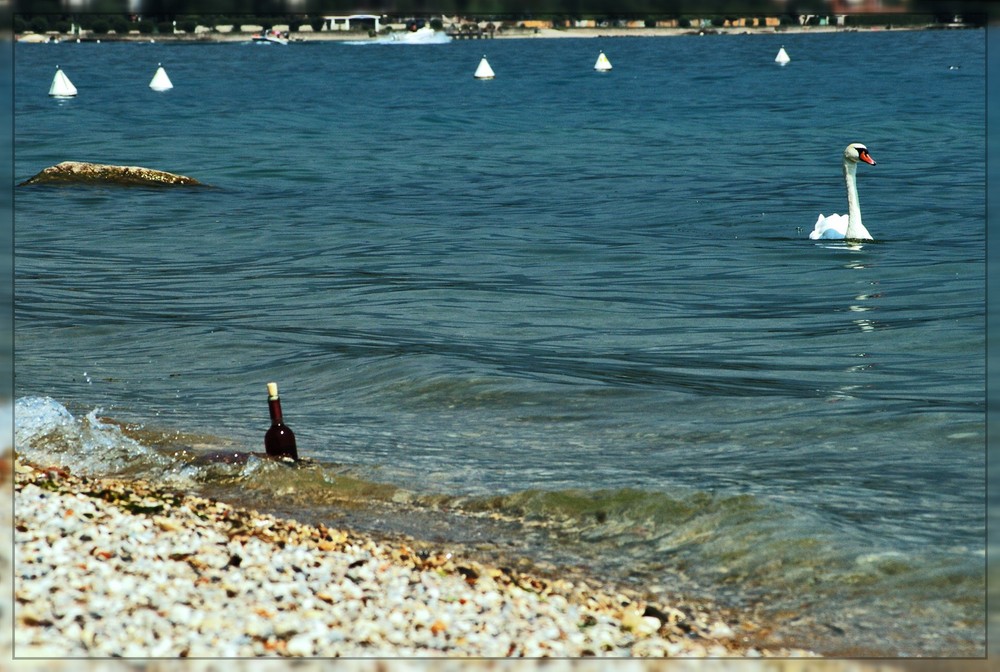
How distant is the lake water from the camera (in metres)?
6.61

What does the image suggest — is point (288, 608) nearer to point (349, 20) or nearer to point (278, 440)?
point (349, 20)

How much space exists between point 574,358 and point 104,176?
48.8 ft

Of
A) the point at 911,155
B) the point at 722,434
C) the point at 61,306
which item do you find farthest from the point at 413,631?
the point at 911,155

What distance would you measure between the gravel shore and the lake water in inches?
19.9

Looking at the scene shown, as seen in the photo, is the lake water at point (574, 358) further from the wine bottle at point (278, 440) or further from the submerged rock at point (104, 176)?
the submerged rock at point (104, 176)

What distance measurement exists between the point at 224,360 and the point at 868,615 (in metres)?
6.55

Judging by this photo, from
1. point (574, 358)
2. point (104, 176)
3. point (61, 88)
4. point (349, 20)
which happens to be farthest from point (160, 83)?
point (349, 20)

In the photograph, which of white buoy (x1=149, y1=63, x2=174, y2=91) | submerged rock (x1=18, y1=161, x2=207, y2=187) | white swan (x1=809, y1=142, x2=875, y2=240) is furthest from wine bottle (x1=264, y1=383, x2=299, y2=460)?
white buoy (x1=149, y1=63, x2=174, y2=91)

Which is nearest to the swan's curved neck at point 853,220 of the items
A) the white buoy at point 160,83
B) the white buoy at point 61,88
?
the white buoy at point 61,88

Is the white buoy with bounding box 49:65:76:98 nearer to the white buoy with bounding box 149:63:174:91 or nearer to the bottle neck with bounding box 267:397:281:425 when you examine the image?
the white buoy with bounding box 149:63:174:91

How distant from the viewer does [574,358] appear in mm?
→ 10617

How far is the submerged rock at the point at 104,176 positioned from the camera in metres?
23.0

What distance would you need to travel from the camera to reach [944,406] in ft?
29.3

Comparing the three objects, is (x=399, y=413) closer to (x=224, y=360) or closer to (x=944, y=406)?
(x=224, y=360)
